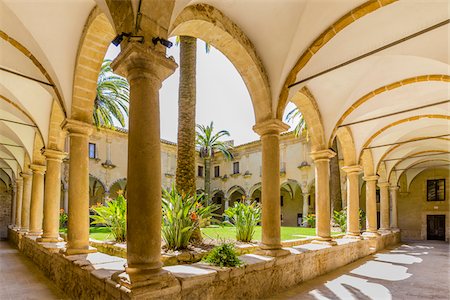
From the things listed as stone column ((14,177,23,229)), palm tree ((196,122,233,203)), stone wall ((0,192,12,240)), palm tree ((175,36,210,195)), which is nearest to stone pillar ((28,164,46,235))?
palm tree ((175,36,210,195))

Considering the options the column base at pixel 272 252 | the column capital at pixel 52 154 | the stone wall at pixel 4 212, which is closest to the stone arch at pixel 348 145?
the column base at pixel 272 252

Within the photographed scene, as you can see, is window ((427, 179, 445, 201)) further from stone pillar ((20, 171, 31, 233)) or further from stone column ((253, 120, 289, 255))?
stone pillar ((20, 171, 31, 233))

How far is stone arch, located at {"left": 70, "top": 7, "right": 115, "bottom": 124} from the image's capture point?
4.85 m

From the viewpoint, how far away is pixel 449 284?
6.21 m

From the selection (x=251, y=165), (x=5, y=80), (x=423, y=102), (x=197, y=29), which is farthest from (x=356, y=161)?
(x=251, y=165)

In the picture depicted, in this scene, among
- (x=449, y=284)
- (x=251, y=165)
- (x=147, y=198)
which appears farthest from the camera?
(x=251, y=165)

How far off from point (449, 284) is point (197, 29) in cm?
688

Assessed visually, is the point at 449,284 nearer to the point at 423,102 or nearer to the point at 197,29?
the point at 423,102

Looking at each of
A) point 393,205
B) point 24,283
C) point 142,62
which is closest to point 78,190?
point 24,283

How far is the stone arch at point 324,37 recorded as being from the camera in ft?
15.5

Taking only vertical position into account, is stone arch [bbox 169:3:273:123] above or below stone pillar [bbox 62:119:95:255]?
above

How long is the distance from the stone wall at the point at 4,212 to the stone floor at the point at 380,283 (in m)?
20.7

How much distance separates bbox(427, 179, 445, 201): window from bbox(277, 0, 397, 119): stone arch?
1876 cm

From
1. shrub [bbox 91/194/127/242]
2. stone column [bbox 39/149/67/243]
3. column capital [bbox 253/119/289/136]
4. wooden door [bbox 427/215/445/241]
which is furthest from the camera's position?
wooden door [bbox 427/215/445/241]
